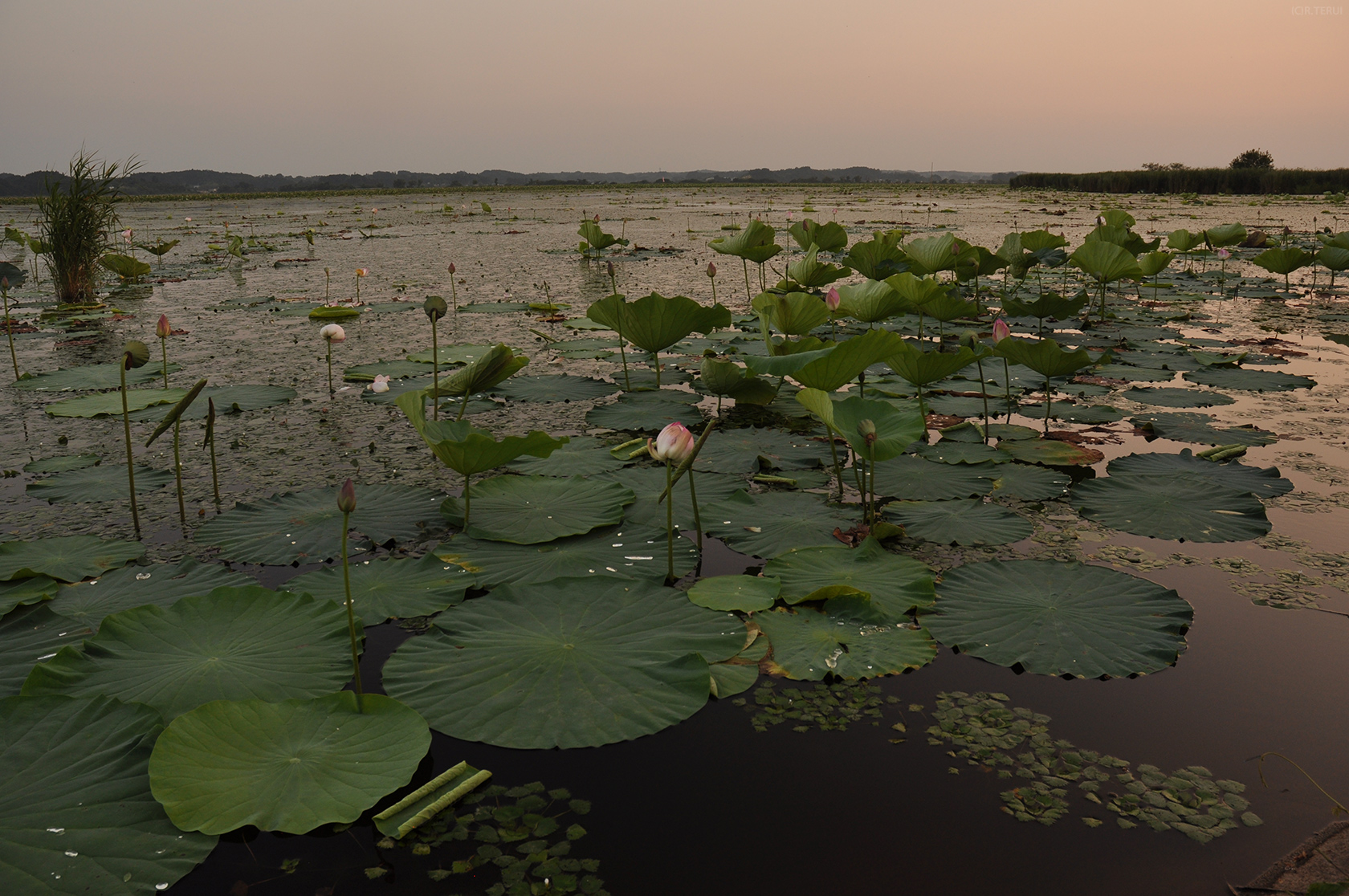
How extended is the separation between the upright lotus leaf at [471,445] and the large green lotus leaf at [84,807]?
2.67 feet

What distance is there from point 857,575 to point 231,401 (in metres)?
2.85

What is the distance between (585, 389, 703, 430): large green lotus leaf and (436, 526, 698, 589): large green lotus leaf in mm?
980

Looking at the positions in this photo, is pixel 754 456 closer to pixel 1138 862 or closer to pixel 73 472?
pixel 1138 862

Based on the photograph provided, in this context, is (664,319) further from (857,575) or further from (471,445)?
(857,575)

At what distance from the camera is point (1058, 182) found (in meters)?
37.2

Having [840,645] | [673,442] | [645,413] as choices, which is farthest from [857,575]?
[645,413]

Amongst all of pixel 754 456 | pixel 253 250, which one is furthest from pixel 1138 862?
pixel 253 250

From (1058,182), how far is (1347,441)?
132ft

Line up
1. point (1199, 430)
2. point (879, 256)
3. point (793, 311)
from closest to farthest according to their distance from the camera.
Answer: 1. point (1199, 430)
2. point (793, 311)
3. point (879, 256)

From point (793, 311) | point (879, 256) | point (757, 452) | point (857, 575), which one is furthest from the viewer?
point (879, 256)

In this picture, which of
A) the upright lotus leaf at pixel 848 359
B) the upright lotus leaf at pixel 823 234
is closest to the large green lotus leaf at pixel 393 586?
the upright lotus leaf at pixel 848 359

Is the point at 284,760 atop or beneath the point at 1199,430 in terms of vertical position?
beneath

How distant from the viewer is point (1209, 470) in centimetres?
243

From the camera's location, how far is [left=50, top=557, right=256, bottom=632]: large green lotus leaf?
5.25ft
